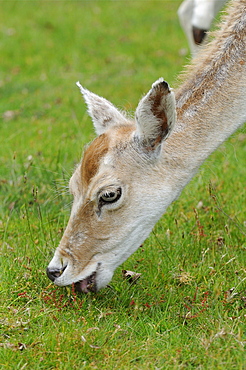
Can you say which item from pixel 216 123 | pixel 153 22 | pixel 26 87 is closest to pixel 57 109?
pixel 26 87

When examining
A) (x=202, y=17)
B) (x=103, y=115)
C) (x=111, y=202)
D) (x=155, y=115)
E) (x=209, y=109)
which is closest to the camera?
(x=155, y=115)

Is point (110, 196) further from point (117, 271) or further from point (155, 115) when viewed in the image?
point (117, 271)

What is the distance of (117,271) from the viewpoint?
5.53 m

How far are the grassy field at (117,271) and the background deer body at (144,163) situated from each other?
1.05 ft

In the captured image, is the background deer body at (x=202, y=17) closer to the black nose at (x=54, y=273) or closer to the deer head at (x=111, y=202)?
the deer head at (x=111, y=202)

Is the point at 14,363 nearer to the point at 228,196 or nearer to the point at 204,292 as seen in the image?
the point at 204,292

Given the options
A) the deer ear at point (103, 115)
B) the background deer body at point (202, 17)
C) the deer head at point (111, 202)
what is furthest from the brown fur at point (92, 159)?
the background deer body at point (202, 17)

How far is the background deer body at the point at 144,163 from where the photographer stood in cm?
493

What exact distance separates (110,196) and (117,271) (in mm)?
910

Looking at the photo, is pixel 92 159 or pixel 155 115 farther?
pixel 92 159

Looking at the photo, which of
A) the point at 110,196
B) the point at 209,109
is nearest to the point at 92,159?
the point at 110,196

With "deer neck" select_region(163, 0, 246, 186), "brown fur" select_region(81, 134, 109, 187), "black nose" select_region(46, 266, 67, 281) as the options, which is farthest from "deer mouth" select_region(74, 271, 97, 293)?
"deer neck" select_region(163, 0, 246, 186)

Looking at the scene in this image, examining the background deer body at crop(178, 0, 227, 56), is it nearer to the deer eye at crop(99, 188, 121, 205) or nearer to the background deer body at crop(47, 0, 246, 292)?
the background deer body at crop(47, 0, 246, 292)

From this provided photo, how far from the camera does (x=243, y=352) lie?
13.9 feet
